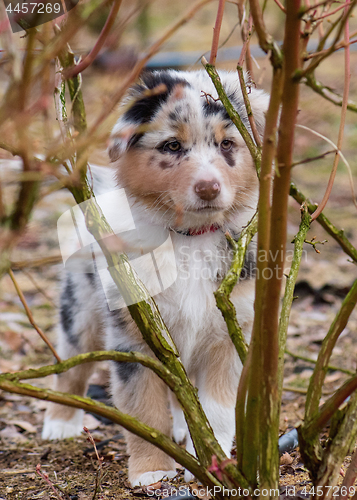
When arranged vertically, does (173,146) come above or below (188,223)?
above

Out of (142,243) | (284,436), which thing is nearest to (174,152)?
(142,243)

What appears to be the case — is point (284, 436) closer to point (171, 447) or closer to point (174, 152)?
point (171, 447)

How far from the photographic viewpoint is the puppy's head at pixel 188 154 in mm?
2314

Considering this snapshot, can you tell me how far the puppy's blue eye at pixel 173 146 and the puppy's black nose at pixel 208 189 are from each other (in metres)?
0.25

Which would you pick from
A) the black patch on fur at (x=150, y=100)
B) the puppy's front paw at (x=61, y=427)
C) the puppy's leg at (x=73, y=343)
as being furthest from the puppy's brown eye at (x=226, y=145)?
the puppy's front paw at (x=61, y=427)

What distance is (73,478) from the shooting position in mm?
2295

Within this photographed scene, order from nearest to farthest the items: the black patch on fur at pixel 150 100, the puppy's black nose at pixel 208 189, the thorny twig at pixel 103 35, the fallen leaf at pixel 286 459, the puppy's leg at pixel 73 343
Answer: the thorny twig at pixel 103 35 < the fallen leaf at pixel 286 459 < the puppy's black nose at pixel 208 189 < the black patch on fur at pixel 150 100 < the puppy's leg at pixel 73 343

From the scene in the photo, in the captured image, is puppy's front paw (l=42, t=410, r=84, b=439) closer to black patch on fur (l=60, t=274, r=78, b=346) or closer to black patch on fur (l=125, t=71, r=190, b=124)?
black patch on fur (l=60, t=274, r=78, b=346)

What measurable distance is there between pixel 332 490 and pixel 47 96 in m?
1.19

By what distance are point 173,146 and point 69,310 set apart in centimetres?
134

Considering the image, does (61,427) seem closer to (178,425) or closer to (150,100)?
(178,425)

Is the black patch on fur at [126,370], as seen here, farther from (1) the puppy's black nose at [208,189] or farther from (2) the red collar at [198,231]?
(1) the puppy's black nose at [208,189]

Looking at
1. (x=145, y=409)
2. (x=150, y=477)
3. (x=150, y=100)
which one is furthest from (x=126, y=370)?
(x=150, y=100)

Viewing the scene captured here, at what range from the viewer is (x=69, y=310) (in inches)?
130
